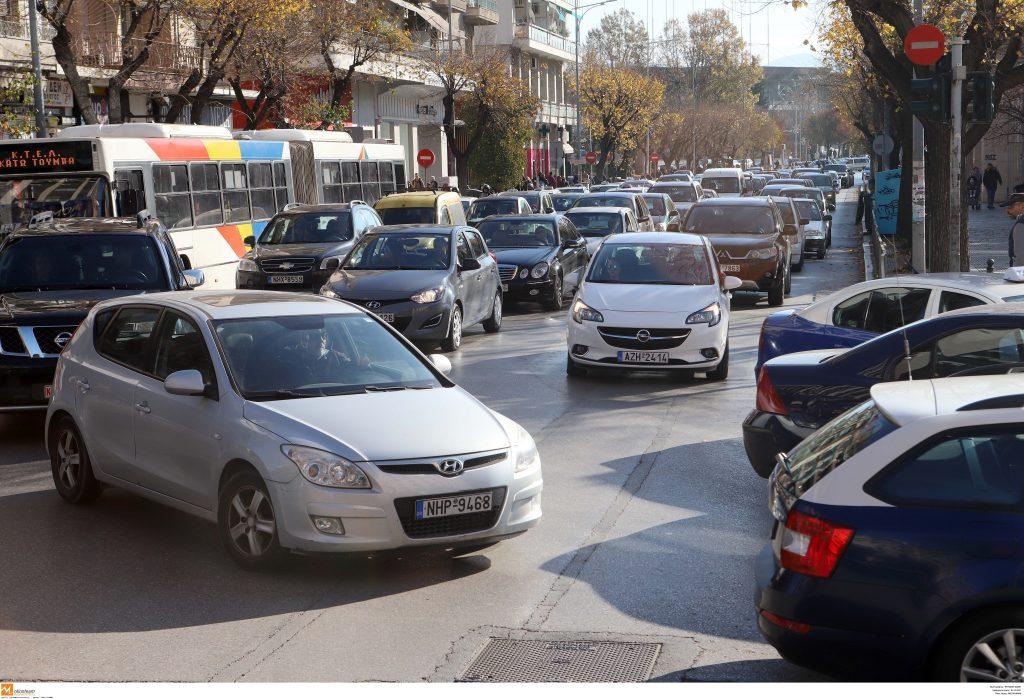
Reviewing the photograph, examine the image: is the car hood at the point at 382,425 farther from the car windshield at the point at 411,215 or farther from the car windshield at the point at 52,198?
the car windshield at the point at 411,215

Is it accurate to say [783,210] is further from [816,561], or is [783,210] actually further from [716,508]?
[816,561]

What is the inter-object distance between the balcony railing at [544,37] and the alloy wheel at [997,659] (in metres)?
80.4

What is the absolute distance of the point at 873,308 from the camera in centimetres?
1102

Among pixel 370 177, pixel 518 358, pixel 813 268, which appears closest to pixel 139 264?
pixel 518 358

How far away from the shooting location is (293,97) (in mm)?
46625

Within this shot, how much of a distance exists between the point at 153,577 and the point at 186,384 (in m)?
1.08

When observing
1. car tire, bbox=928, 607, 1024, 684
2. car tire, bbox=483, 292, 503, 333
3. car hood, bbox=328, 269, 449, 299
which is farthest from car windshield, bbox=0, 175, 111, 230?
car tire, bbox=928, 607, 1024, 684

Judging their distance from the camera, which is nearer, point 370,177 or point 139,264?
point 139,264

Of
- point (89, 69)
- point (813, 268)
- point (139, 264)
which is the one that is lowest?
point (813, 268)

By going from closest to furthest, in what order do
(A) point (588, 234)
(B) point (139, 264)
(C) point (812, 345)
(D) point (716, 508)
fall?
(D) point (716, 508) → (C) point (812, 345) → (B) point (139, 264) → (A) point (588, 234)

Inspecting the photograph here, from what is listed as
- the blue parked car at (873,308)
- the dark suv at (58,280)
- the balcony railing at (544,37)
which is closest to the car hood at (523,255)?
the dark suv at (58,280)

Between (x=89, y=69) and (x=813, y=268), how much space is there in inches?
735

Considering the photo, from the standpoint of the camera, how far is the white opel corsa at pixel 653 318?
14484mm

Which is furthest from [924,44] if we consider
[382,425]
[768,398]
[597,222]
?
[382,425]
